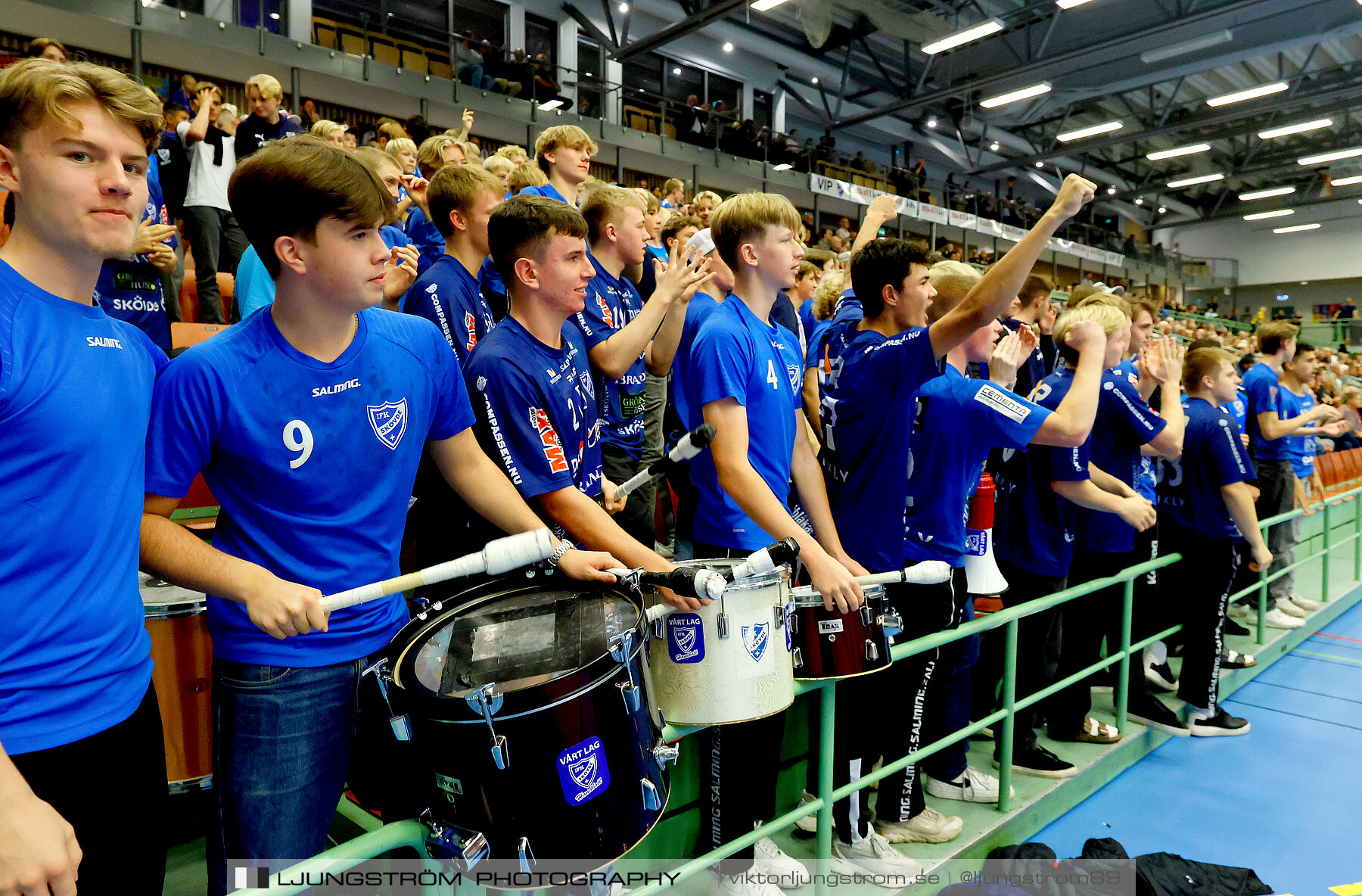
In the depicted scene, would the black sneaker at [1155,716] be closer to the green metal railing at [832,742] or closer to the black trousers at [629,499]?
the green metal railing at [832,742]

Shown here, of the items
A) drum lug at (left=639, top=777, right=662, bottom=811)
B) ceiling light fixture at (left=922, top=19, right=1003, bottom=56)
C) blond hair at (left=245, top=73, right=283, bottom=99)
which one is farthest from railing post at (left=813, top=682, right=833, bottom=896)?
ceiling light fixture at (left=922, top=19, right=1003, bottom=56)

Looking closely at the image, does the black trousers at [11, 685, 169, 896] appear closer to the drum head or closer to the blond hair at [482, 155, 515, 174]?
the drum head

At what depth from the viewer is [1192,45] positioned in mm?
14938

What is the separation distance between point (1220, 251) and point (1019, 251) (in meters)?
37.0

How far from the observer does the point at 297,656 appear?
4.77 feet

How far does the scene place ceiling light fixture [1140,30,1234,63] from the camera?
1471 centimetres

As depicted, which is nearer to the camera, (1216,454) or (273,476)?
(273,476)

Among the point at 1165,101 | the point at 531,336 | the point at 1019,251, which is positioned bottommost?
the point at 531,336

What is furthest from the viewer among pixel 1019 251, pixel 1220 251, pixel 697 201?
pixel 1220 251

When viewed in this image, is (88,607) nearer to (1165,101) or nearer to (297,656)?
(297,656)

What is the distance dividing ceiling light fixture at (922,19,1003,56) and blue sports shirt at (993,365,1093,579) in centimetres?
1261

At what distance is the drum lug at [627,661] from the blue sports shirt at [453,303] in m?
1.52

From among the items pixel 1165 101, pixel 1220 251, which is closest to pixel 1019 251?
pixel 1165 101

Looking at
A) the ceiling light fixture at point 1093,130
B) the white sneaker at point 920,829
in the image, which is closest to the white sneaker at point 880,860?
the white sneaker at point 920,829
